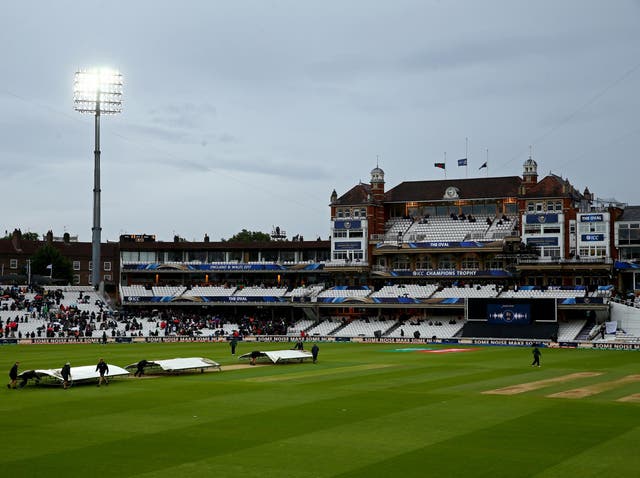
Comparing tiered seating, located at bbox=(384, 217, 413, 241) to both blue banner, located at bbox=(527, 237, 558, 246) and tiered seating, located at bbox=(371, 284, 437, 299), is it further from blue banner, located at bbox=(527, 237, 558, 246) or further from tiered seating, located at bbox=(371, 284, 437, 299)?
blue banner, located at bbox=(527, 237, 558, 246)

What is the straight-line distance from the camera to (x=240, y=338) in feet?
260

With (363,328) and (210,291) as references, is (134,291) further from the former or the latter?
(363,328)

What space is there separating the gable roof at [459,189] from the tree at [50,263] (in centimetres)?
4719

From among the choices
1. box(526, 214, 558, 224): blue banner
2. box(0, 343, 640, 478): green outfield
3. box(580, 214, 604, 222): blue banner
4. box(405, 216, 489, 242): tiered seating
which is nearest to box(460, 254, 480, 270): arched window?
box(405, 216, 489, 242): tiered seating

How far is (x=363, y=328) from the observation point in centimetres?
8662

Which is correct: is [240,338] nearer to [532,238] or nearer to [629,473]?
[532,238]

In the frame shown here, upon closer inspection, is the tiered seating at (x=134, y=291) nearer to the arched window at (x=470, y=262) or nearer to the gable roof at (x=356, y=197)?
the gable roof at (x=356, y=197)

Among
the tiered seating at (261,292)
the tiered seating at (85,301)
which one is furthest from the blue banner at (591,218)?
the tiered seating at (85,301)

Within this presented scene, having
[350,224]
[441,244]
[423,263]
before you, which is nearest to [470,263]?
[441,244]

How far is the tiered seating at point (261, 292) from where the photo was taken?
9501 cm

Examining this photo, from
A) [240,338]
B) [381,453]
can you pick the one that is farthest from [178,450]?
[240,338]

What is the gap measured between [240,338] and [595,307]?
32015mm

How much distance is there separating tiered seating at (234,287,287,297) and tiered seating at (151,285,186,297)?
6750 mm

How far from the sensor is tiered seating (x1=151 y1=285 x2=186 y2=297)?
97762 mm
